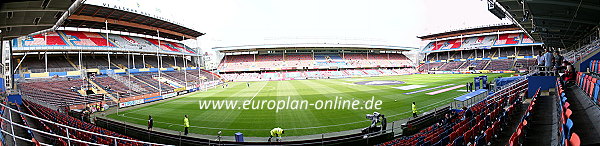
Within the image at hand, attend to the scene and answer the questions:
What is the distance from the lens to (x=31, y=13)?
8.90 metres

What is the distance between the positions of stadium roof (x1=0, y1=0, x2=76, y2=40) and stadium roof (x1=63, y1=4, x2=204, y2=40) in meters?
20.2

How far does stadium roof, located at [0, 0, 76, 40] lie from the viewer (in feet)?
25.1

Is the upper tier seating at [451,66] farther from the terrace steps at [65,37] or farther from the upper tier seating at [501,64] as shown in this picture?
the terrace steps at [65,37]

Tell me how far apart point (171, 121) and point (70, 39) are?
91.7ft

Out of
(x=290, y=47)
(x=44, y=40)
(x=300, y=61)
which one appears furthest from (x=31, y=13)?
(x=300, y=61)

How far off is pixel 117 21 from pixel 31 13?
96.4ft

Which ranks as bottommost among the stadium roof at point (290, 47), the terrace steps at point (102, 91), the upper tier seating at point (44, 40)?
the terrace steps at point (102, 91)

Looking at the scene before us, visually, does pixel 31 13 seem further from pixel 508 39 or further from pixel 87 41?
pixel 508 39

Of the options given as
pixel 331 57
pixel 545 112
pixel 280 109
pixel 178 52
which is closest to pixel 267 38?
pixel 331 57

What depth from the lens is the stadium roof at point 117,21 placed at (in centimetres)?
2942

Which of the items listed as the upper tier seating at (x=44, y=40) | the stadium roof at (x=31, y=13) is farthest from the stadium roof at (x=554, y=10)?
the upper tier seating at (x=44, y=40)

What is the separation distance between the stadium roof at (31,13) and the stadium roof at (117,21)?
20.2 m

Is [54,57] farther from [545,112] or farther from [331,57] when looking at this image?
[331,57]

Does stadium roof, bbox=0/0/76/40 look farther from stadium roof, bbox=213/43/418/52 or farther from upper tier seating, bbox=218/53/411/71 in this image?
stadium roof, bbox=213/43/418/52
